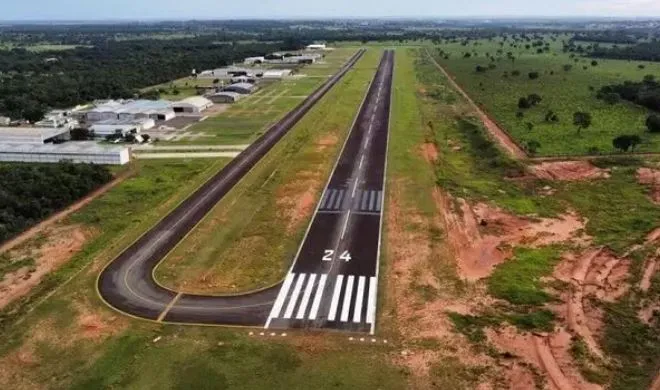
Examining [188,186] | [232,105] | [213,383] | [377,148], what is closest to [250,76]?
[232,105]

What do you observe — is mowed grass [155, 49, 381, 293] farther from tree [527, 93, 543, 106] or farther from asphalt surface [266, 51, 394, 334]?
tree [527, 93, 543, 106]

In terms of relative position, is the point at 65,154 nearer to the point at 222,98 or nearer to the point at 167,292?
the point at 167,292

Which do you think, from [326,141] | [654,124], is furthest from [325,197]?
[654,124]

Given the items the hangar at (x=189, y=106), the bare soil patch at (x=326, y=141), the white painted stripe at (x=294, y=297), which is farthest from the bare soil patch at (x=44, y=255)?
the hangar at (x=189, y=106)

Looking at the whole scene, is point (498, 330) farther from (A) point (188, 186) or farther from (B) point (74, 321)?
(A) point (188, 186)

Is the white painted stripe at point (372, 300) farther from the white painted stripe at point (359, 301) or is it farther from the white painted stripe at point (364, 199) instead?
the white painted stripe at point (364, 199)

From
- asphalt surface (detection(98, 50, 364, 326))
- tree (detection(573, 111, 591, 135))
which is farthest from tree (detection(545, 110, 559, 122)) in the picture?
Answer: asphalt surface (detection(98, 50, 364, 326))
